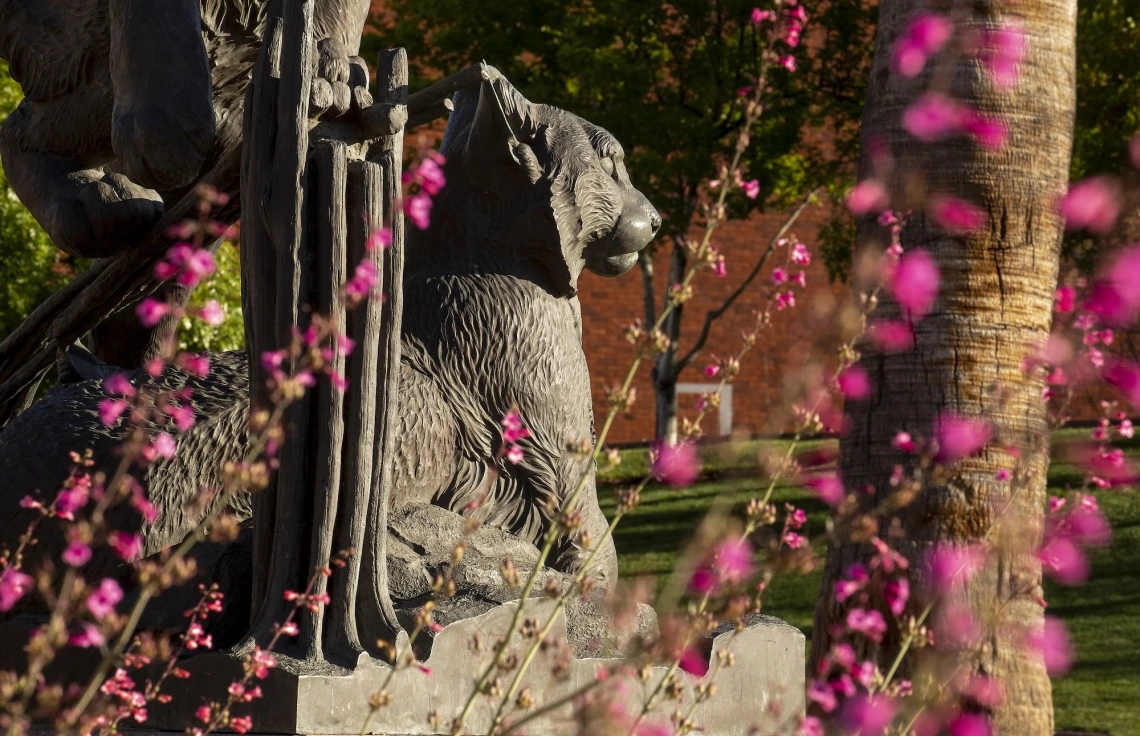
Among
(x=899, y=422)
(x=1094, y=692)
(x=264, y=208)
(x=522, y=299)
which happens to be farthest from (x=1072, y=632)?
(x=264, y=208)

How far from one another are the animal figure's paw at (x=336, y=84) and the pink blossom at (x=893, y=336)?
8.97 feet

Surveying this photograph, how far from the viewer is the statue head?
306cm

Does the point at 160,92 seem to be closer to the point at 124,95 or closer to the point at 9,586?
the point at 124,95

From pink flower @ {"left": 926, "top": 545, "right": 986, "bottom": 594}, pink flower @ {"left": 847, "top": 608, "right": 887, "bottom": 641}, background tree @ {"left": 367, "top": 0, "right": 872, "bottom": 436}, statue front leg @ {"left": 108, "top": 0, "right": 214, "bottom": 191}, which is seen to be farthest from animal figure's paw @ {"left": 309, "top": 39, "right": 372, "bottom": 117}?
background tree @ {"left": 367, "top": 0, "right": 872, "bottom": 436}

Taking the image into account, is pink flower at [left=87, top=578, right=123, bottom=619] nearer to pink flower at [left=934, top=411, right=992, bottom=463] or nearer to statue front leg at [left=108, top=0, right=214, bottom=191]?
statue front leg at [left=108, top=0, right=214, bottom=191]

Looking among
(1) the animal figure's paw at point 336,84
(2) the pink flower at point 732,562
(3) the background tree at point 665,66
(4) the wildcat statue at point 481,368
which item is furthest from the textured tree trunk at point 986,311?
(3) the background tree at point 665,66

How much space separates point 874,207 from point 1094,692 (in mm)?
4975

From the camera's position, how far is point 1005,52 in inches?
205

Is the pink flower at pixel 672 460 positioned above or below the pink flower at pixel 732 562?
above

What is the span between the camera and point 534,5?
51.8 feet

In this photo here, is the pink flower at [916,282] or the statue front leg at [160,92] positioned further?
the pink flower at [916,282]

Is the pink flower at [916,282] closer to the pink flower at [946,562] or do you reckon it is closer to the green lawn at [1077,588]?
the pink flower at [946,562]

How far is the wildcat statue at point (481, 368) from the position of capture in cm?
281

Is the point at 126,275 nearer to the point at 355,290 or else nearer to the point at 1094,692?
the point at 355,290
